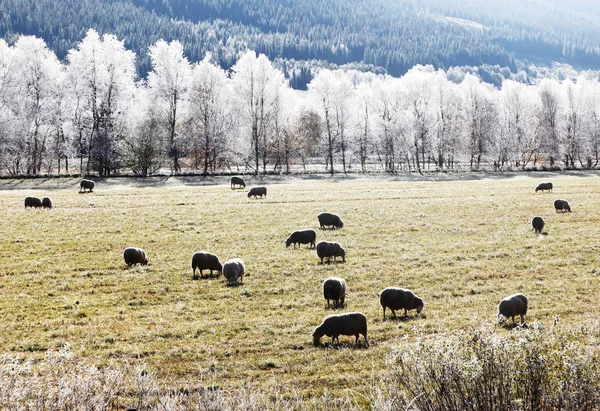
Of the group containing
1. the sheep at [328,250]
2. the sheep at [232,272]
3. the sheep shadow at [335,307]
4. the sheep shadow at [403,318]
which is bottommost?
the sheep shadow at [403,318]

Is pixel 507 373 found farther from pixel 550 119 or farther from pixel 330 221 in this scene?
pixel 550 119

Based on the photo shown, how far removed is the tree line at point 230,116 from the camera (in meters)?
60.3

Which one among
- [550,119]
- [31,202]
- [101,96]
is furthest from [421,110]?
[31,202]

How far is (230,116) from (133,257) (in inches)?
2342

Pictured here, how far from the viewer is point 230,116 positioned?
76625mm

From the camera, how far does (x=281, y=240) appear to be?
2514cm

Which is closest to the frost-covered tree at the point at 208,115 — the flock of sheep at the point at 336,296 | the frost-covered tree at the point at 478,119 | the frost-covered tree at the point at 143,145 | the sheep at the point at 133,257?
the frost-covered tree at the point at 143,145

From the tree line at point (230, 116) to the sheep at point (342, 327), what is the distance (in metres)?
54.5

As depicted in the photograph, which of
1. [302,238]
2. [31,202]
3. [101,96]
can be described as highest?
[101,96]

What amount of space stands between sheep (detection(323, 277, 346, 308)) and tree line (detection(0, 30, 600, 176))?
5189 centimetres

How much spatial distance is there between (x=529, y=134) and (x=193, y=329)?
8534cm

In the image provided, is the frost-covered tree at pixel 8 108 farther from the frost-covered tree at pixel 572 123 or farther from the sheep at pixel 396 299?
the frost-covered tree at pixel 572 123

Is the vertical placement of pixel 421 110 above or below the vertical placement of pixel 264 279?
above

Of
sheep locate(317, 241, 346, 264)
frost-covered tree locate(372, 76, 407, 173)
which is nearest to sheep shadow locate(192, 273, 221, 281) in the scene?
sheep locate(317, 241, 346, 264)
